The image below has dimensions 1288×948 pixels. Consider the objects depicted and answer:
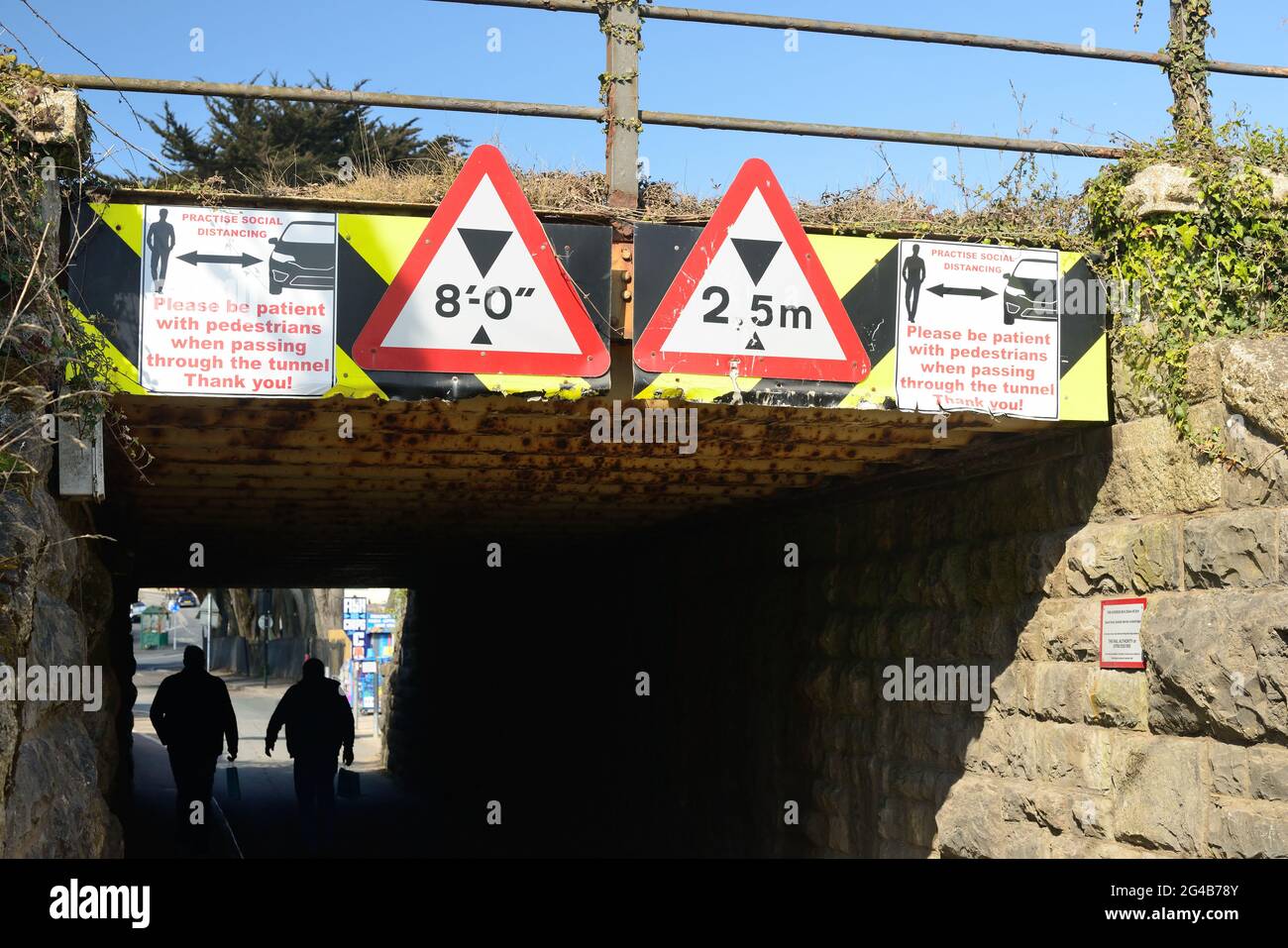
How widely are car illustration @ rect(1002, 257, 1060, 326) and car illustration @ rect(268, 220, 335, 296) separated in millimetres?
3218

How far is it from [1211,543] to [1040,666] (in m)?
1.40

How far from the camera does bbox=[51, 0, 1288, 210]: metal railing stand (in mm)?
6441

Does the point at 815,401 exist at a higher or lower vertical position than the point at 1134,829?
higher

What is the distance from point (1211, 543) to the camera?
5.88 meters

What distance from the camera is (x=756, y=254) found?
20.8 feet

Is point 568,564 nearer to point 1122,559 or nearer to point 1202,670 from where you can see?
point 1122,559

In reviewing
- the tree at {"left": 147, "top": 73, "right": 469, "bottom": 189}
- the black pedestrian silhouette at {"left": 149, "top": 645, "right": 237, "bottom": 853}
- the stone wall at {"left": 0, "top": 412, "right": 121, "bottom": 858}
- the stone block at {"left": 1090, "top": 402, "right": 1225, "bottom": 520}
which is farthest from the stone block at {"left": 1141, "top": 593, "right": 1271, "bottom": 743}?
the tree at {"left": 147, "top": 73, "right": 469, "bottom": 189}

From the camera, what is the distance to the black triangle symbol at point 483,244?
6.09m

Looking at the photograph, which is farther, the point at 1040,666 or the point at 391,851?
the point at 391,851

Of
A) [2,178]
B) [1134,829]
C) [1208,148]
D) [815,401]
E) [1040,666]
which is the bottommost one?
[1134,829]

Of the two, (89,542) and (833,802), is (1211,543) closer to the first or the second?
(833,802)
